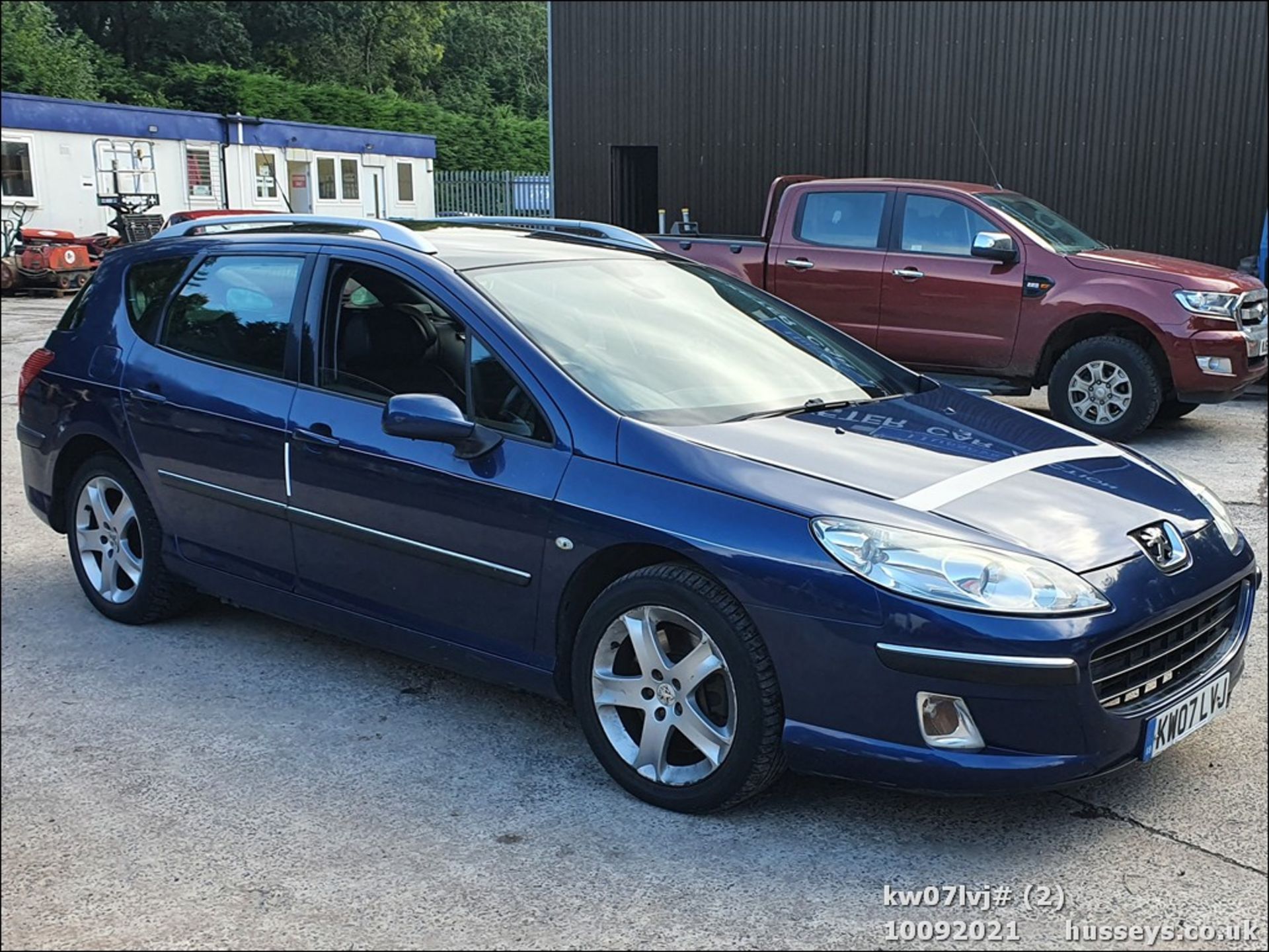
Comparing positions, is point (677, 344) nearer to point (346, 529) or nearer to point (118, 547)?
point (346, 529)

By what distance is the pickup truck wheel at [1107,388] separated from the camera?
882 centimetres

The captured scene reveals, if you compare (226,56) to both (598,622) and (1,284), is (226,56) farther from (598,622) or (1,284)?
(1,284)

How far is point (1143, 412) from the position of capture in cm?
883

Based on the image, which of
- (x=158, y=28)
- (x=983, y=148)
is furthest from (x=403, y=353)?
(x=983, y=148)

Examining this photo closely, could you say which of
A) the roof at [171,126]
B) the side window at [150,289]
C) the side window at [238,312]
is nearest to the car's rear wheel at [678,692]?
the side window at [238,312]

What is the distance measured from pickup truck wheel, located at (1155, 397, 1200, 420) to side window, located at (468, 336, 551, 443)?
23.0 feet

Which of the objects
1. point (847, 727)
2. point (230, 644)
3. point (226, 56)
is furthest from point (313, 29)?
point (847, 727)

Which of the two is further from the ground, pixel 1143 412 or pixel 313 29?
pixel 313 29

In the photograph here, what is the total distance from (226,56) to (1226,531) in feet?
30.9

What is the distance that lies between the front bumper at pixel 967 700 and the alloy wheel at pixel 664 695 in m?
0.21

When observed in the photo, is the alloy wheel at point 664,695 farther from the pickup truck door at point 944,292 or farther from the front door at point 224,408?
the pickup truck door at point 944,292

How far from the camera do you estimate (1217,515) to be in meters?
3.73

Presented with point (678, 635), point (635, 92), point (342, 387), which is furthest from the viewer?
→ point (635, 92)

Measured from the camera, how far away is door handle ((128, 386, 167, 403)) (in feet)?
15.4
